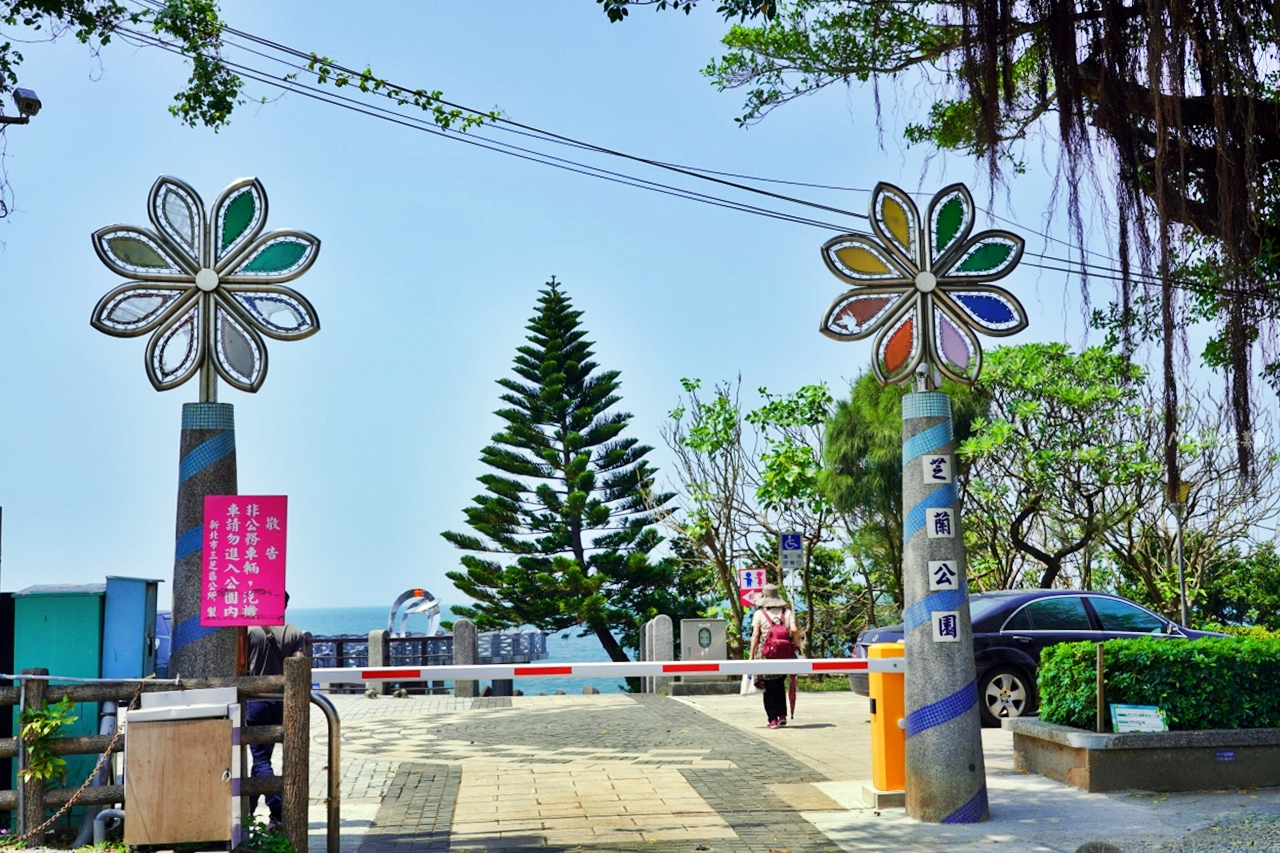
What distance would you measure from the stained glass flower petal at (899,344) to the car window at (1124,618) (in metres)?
6.09

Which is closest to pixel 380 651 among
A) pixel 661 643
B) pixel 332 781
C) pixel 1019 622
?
pixel 661 643

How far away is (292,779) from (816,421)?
21.2m

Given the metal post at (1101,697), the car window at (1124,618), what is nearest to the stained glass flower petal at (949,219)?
the metal post at (1101,697)

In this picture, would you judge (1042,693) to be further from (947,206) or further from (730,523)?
(730,523)

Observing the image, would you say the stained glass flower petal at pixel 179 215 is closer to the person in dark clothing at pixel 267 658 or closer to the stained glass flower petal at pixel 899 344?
the person in dark clothing at pixel 267 658

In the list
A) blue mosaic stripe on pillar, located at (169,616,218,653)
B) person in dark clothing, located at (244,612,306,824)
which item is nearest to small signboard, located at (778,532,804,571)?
person in dark clothing, located at (244,612,306,824)

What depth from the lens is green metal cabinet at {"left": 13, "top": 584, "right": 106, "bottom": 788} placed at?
304 inches

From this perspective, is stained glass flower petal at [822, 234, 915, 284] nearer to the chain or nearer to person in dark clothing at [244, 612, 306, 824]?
person in dark clothing at [244, 612, 306, 824]

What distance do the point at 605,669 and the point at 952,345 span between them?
10.7ft

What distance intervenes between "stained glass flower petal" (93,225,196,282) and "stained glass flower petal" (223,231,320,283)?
0.31 m

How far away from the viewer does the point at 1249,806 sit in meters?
8.55

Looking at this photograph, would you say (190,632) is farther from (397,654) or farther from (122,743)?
(397,654)

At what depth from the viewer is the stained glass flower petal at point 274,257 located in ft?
26.3

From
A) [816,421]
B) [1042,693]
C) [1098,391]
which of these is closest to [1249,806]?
[1042,693]
